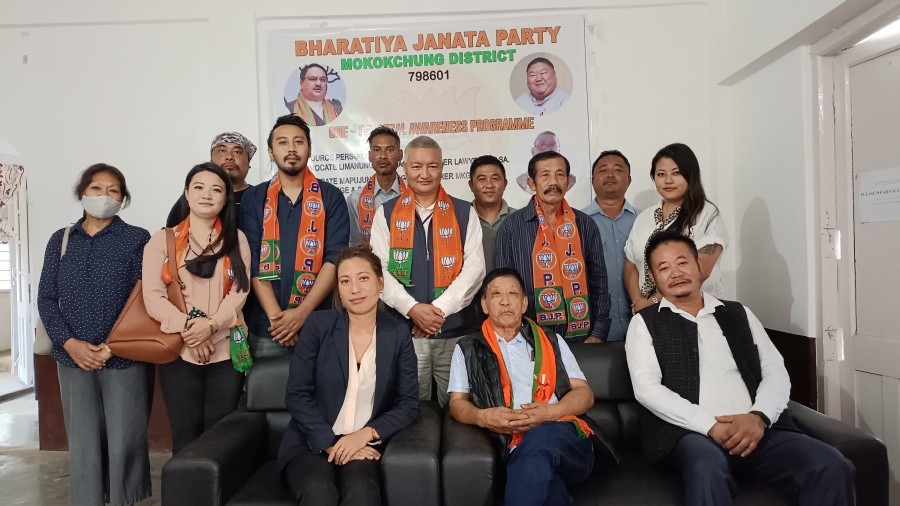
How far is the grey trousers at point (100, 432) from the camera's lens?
2.52m

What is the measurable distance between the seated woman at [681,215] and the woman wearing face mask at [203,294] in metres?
1.88

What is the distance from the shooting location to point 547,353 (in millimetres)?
2354

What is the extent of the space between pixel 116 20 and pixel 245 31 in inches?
35.5

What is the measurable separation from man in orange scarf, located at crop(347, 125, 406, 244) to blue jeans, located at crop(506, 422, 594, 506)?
168 cm

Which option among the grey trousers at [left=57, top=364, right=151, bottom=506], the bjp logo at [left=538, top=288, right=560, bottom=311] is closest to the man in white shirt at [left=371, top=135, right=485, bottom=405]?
the bjp logo at [left=538, top=288, right=560, bottom=311]

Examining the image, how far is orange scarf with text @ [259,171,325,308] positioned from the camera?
2.73 metres

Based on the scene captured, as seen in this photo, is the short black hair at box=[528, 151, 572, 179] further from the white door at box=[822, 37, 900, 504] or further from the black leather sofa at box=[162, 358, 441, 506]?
the white door at box=[822, 37, 900, 504]

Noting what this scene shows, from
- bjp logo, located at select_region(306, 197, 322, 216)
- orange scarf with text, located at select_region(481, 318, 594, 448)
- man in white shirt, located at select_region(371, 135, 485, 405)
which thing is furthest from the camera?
bjp logo, located at select_region(306, 197, 322, 216)

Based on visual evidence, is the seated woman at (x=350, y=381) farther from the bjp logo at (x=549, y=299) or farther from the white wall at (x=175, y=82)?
the white wall at (x=175, y=82)

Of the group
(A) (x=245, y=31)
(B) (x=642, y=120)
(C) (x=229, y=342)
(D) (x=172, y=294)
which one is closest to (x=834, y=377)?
(B) (x=642, y=120)

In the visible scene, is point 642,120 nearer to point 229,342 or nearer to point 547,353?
point 547,353

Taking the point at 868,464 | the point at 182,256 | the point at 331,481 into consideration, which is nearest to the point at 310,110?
the point at 182,256

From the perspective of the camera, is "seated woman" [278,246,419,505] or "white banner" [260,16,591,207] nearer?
"seated woman" [278,246,419,505]

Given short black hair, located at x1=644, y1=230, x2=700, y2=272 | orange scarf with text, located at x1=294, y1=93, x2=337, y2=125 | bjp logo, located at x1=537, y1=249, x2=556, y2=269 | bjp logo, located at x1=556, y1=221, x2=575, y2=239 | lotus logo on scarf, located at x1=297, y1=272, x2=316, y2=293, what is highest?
orange scarf with text, located at x1=294, y1=93, x2=337, y2=125
